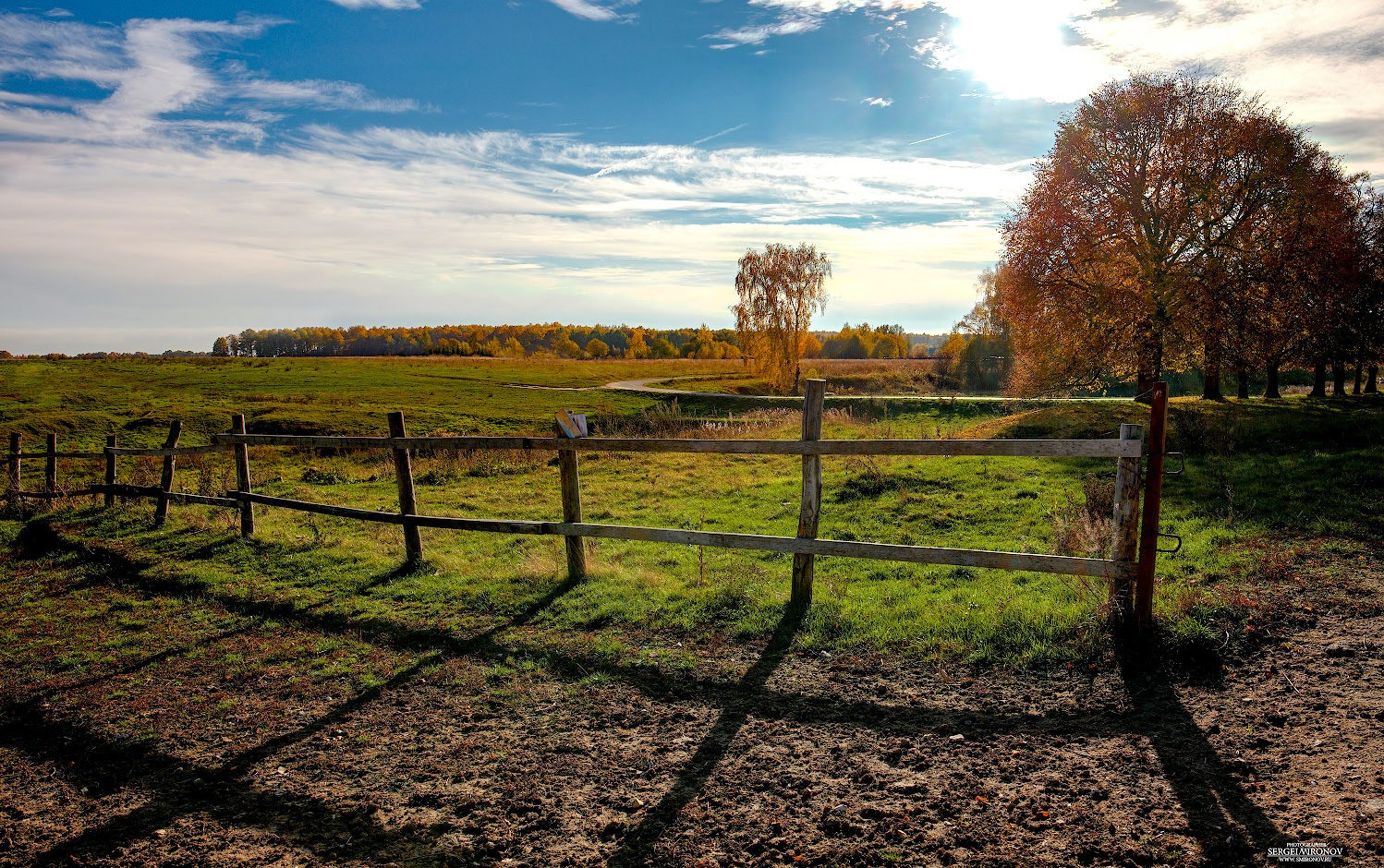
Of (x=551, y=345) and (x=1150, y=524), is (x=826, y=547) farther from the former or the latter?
(x=551, y=345)

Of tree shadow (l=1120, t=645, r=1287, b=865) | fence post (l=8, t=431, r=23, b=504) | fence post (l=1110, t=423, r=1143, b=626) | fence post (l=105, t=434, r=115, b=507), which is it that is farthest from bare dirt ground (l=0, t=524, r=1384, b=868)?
fence post (l=8, t=431, r=23, b=504)

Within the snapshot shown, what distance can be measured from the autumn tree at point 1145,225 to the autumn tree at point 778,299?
2742 cm

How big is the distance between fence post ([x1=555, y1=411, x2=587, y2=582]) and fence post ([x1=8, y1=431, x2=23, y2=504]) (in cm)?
1288

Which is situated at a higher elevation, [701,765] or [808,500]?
[808,500]

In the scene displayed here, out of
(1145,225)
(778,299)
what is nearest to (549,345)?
(778,299)

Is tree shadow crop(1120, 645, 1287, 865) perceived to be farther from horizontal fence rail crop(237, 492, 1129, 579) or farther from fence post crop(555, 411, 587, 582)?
fence post crop(555, 411, 587, 582)

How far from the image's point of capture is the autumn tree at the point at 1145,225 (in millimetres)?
26062

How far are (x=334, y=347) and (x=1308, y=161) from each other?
16976 centimetres

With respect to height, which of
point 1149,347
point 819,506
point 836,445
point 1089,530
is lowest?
point 1089,530

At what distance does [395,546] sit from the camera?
1012cm

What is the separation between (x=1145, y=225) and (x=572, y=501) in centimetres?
2835

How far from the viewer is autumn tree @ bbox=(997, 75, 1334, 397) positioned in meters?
26.1

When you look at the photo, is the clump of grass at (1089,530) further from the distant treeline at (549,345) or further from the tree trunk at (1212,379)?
the distant treeline at (549,345)

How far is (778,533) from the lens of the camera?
1189 cm
